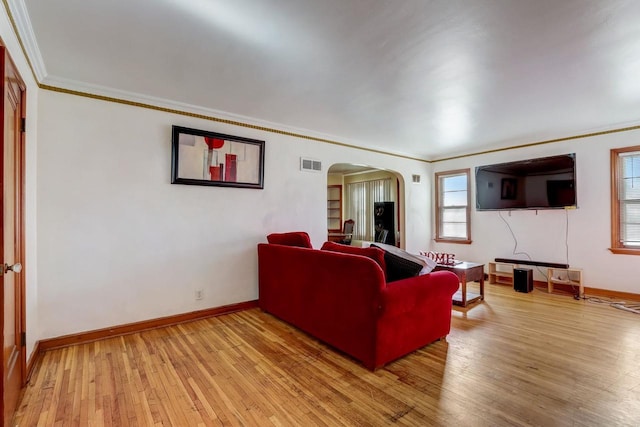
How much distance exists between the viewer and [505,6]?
70.6 inches

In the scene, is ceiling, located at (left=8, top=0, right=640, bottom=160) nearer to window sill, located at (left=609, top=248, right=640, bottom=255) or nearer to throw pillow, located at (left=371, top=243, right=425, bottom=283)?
throw pillow, located at (left=371, top=243, right=425, bottom=283)

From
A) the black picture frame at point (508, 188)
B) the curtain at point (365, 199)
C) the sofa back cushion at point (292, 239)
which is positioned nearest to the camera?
the sofa back cushion at point (292, 239)

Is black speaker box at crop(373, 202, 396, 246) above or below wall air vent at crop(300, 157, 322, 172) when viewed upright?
below

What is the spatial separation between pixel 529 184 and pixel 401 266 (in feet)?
12.0

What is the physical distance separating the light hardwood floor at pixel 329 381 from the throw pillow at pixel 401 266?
67 cm

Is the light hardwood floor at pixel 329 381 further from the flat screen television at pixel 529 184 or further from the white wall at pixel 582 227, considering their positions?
the flat screen television at pixel 529 184

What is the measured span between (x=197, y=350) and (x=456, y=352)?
87.7 inches

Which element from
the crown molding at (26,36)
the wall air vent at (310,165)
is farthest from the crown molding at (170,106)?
the wall air vent at (310,165)

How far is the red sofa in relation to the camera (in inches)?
88.1

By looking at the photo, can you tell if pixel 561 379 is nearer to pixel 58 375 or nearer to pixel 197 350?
pixel 197 350

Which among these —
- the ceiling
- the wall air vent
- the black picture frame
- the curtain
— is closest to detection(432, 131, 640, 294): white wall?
the black picture frame

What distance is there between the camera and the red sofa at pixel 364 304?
224cm

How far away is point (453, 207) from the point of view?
6.14 meters

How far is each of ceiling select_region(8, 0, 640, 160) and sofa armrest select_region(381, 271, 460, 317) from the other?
1.76 metres
